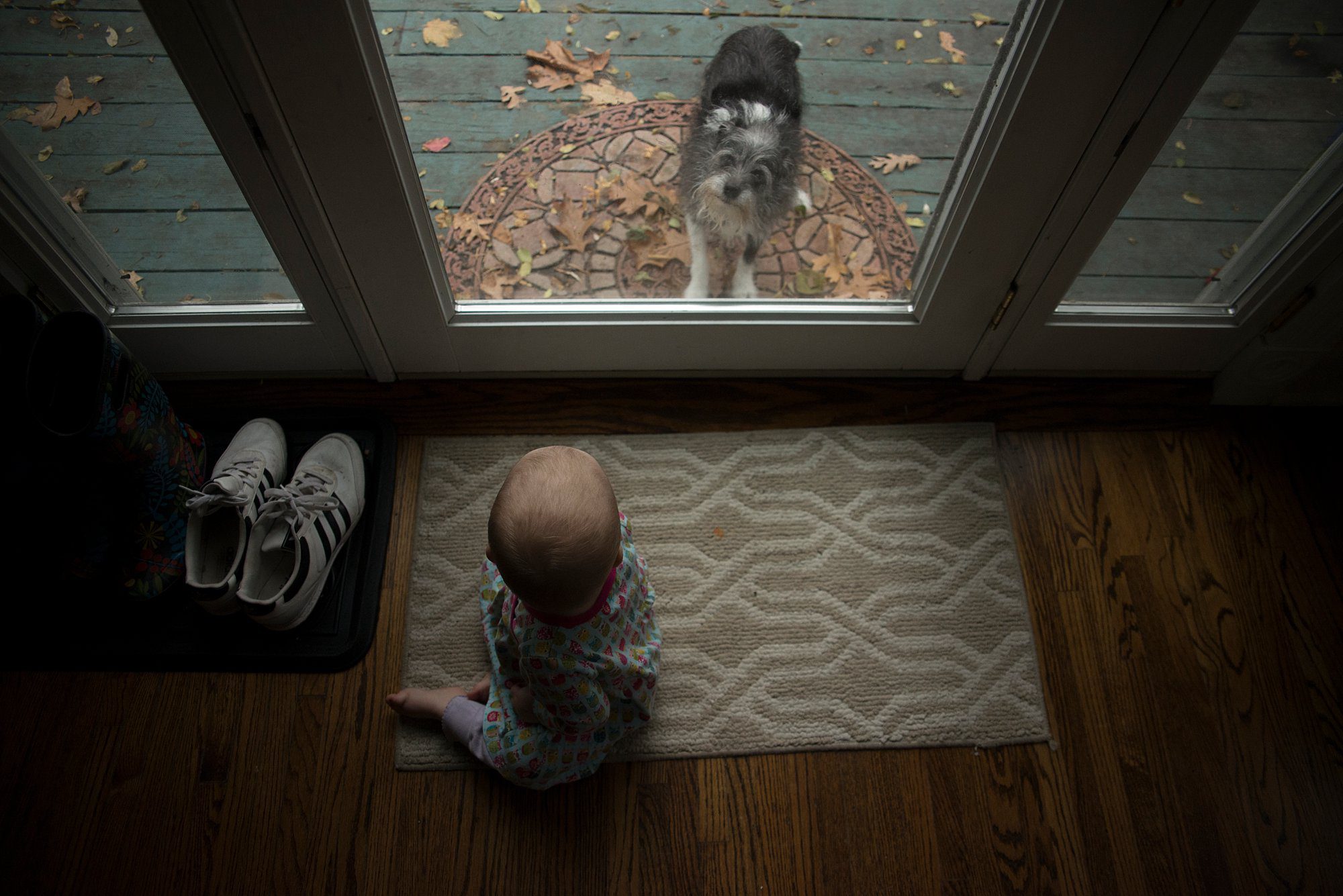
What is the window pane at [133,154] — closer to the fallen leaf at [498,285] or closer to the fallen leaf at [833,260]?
the fallen leaf at [498,285]

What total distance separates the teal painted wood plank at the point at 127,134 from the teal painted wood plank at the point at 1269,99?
1391 millimetres

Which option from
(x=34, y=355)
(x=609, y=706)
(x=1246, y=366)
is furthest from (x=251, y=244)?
(x=1246, y=366)

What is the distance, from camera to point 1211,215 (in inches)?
48.9

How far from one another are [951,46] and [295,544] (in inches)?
57.9

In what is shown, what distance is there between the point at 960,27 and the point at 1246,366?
Answer: 856mm

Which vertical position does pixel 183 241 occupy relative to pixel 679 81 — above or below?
below

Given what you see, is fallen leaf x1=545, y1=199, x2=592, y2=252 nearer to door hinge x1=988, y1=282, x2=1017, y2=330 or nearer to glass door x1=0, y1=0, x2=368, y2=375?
glass door x1=0, y1=0, x2=368, y2=375

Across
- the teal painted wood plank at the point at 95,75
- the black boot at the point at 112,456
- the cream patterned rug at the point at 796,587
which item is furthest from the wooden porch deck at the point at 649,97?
the cream patterned rug at the point at 796,587

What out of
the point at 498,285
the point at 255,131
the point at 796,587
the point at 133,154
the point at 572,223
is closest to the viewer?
the point at 255,131

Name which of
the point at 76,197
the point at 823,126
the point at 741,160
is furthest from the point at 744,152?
the point at 76,197

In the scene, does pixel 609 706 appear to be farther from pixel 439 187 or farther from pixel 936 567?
pixel 439 187

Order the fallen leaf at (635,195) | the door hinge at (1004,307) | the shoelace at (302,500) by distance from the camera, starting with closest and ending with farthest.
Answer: the shoelace at (302,500) < the door hinge at (1004,307) < the fallen leaf at (635,195)

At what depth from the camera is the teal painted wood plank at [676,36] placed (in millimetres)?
1485

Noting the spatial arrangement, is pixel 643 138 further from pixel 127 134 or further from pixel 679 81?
pixel 127 134
